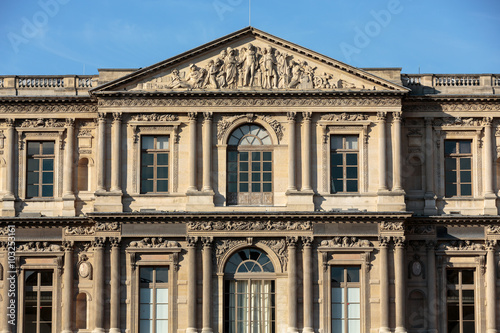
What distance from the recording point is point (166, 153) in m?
44.1

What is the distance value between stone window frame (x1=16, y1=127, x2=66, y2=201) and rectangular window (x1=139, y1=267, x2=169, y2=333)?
205 inches

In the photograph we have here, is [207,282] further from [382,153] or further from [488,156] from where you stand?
[488,156]

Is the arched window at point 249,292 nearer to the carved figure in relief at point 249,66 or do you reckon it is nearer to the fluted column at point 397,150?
the fluted column at point 397,150

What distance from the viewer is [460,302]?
4400cm

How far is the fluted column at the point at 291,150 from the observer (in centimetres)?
4328

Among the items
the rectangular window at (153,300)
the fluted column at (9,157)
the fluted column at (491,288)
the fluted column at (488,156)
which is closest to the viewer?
the rectangular window at (153,300)

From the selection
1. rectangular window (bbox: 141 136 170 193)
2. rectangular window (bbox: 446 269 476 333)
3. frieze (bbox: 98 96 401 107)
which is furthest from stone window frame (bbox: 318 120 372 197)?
rectangular window (bbox: 141 136 170 193)

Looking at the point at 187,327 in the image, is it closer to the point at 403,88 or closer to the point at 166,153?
the point at 166,153

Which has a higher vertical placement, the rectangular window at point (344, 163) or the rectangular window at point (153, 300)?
the rectangular window at point (344, 163)

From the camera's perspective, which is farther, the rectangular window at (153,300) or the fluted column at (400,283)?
the rectangular window at (153,300)

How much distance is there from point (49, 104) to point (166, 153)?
5.37m

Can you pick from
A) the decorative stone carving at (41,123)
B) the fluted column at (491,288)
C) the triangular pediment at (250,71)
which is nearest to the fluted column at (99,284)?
the decorative stone carving at (41,123)

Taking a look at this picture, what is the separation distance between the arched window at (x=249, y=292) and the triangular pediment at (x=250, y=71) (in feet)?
22.7

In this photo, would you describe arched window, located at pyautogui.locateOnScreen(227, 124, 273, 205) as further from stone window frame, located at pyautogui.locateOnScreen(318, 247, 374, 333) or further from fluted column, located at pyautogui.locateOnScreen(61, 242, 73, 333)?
fluted column, located at pyautogui.locateOnScreen(61, 242, 73, 333)
